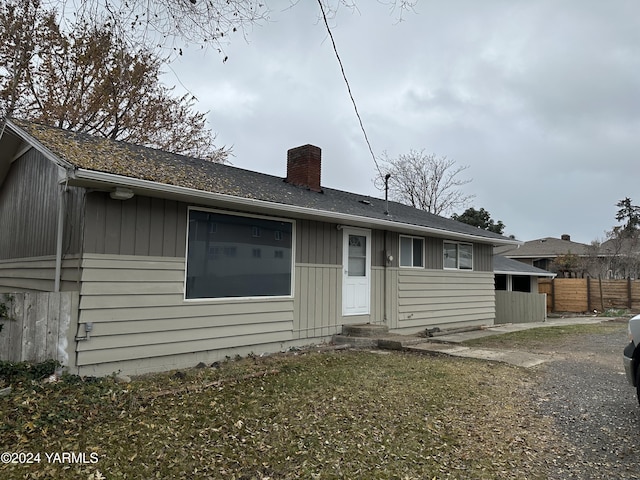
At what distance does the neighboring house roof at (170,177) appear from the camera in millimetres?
5258

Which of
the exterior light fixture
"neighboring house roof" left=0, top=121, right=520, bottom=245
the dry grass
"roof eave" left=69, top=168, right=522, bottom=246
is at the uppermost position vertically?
"neighboring house roof" left=0, top=121, right=520, bottom=245

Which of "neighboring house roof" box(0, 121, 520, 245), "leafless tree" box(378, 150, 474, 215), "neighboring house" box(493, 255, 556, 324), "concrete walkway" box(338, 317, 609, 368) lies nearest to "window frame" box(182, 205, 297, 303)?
"neighboring house roof" box(0, 121, 520, 245)

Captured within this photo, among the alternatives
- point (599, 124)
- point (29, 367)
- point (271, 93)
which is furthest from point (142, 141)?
point (599, 124)

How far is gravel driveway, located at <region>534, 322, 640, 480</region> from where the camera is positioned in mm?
3188

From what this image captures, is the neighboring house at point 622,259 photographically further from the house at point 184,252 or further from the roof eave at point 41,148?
the roof eave at point 41,148

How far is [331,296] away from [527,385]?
12.9 feet

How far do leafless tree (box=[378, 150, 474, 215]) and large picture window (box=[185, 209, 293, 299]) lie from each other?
976 inches

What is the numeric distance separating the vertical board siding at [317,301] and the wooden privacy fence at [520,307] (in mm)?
10635

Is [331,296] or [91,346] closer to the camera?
[91,346]

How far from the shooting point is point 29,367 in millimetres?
4898

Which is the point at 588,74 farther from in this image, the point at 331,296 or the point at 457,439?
the point at 457,439

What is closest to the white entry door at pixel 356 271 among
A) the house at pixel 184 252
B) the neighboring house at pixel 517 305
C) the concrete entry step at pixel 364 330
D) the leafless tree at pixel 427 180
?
the house at pixel 184 252

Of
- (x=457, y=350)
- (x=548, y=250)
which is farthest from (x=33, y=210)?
(x=548, y=250)

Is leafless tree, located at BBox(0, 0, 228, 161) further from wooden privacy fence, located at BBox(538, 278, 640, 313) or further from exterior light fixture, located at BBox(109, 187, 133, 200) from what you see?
wooden privacy fence, located at BBox(538, 278, 640, 313)
